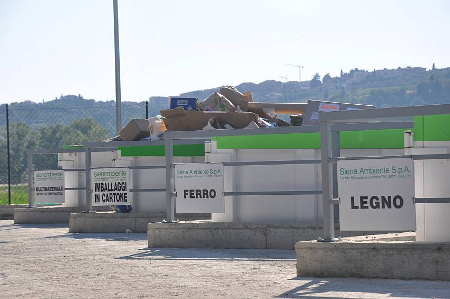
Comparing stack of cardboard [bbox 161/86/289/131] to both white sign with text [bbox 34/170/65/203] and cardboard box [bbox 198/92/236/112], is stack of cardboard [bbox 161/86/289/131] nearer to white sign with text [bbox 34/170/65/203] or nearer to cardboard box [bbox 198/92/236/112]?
cardboard box [bbox 198/92/236/112]

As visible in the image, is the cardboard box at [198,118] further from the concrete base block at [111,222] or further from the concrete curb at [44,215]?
the concrete curb at [44,215]

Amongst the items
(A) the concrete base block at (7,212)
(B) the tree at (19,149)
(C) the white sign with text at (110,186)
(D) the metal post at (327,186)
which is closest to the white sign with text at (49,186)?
(B) the tree at (19,149)

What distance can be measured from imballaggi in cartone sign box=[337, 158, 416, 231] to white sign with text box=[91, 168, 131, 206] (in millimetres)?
8269

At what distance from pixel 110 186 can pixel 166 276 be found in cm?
775

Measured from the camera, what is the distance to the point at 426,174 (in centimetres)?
1009

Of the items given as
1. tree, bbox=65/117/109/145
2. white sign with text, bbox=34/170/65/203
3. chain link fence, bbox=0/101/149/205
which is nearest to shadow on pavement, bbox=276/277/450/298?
chain link fence, bbox=0/101/149/205

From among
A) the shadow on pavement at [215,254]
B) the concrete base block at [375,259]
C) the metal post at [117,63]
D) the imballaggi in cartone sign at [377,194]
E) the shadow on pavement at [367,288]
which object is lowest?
the shadow on pavement at [367,288]

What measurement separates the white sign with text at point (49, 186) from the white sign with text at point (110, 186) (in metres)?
4.32

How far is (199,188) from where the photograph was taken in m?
14.5

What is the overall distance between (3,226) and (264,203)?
9.98 m

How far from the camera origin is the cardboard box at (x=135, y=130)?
768 inches

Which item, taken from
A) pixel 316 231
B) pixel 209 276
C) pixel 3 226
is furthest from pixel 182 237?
pixel 3 226

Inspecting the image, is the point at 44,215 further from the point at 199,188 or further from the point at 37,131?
the point at 37,131

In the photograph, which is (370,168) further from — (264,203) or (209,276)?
(264,203)
